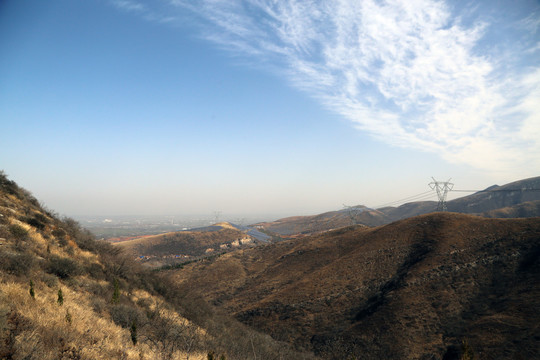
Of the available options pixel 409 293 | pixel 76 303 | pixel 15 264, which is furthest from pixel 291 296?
pixel 15 264

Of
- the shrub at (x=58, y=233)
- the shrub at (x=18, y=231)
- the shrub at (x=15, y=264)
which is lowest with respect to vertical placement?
the shrub at (x=15, y=264)

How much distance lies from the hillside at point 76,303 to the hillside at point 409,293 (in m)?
14.4

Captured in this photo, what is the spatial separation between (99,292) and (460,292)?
1517 inches

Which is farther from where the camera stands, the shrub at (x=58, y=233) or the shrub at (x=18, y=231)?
the shrub at (x=58, y=233)

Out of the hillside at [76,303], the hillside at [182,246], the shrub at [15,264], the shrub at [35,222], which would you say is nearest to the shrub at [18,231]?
the hillside at [76,303]

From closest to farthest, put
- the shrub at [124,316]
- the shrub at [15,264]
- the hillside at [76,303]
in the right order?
the hillside at [76,303], the shrub at [15,264], the shrub at [124,316]

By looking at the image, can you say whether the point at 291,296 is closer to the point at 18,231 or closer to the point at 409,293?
the point at 409,293

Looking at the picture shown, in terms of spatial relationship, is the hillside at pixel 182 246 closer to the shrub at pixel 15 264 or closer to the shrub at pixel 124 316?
the shrub at pixel 124 316

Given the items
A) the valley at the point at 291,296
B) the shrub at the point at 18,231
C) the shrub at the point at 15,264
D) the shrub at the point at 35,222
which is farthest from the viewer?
the shrub at the point at 35,222

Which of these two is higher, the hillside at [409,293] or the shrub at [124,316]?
the shrub at [124,316]

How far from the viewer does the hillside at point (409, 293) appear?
24.2 meters

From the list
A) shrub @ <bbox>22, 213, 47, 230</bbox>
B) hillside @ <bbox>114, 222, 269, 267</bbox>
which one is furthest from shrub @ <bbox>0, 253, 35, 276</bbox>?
hillside @ <bbox>114, 222, 269, 267</bbox>

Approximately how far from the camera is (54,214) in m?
25.1

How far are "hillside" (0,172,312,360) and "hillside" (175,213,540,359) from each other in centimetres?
1436
